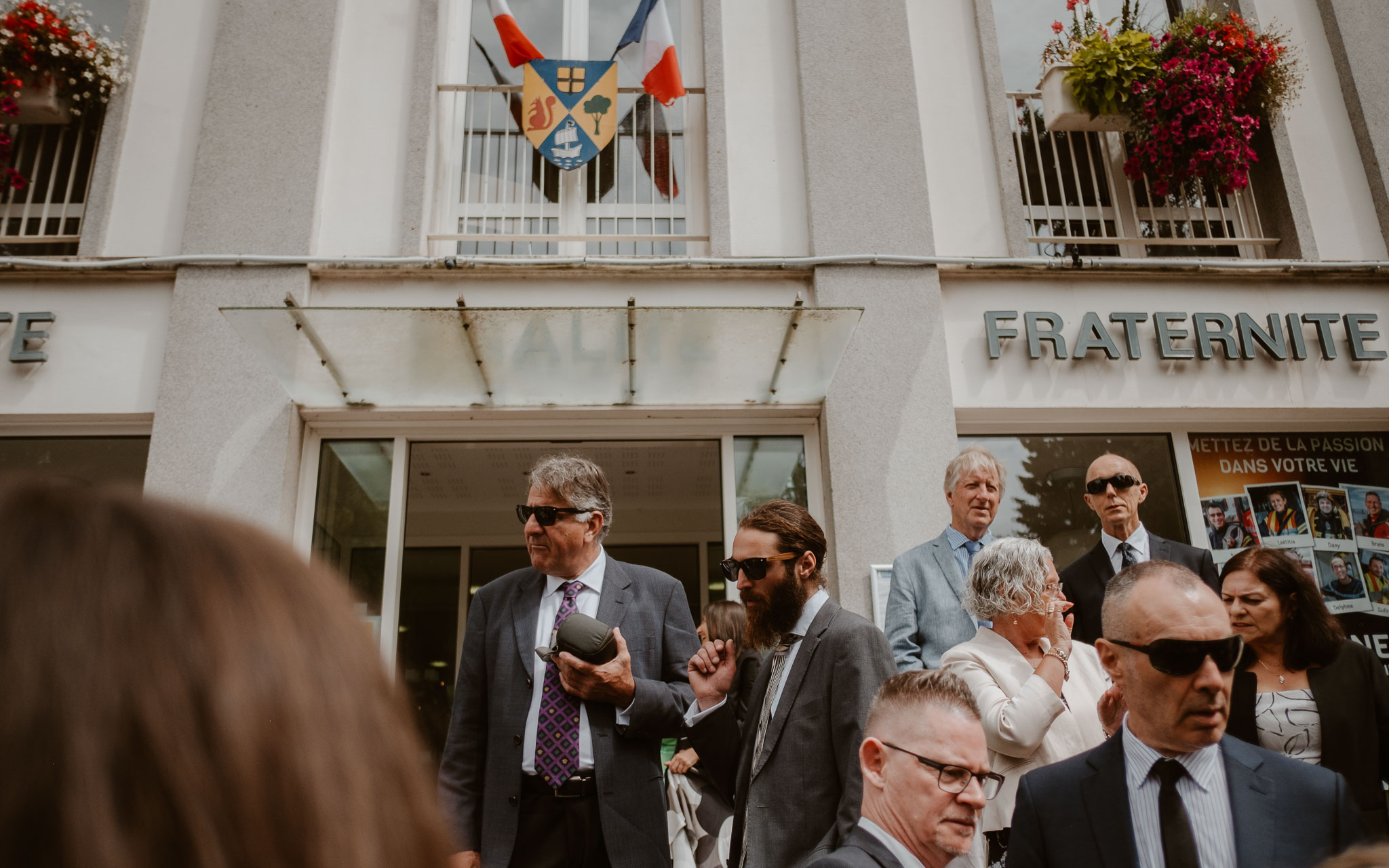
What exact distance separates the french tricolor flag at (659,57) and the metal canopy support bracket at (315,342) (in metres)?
2.86

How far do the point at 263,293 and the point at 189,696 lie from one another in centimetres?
593

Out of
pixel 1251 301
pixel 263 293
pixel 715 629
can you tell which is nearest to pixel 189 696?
pixel 715 629

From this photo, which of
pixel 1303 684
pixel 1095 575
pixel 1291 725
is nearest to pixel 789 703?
pixel 1291 725

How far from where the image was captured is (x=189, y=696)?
523 millimetres

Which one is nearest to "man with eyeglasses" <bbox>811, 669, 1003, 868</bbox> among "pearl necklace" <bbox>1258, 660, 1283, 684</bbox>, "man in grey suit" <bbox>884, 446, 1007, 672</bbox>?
"pearl necklace" <bbox>1258, 660, 1283, 684</bbox>

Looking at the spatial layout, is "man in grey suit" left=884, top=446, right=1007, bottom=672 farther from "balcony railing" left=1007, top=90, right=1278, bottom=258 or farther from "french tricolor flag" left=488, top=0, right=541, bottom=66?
"french tricolor flag" left=488, top=0, right=541, bottom=66

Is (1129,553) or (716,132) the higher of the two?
(716,132)

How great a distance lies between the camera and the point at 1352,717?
3102 millimetres

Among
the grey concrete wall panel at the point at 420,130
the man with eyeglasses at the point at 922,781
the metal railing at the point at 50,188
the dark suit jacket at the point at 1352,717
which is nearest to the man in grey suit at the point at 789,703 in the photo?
the man with eyeglasses at the point at 922,781

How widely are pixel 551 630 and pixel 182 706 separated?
293cm

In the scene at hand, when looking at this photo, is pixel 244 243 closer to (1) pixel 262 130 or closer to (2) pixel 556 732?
(1) pixel 262 130

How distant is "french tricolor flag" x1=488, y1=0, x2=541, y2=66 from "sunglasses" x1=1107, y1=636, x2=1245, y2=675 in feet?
19.3

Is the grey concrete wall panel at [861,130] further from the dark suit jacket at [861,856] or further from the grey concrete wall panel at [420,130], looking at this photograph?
the dark suit jacket at [861,856]

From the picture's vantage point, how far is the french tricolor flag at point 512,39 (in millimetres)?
6500
